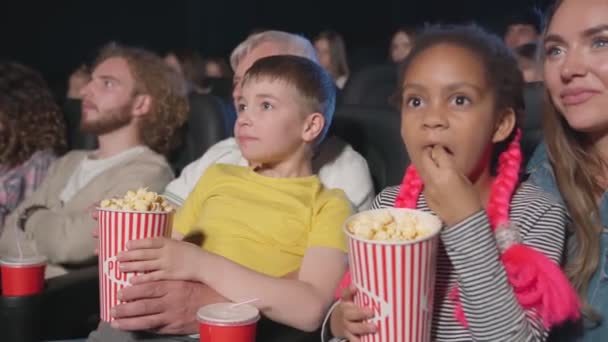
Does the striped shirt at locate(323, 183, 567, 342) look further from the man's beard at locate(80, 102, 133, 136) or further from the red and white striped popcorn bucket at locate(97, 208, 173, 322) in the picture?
the man's beard at locate(80, 102, 133, 136)

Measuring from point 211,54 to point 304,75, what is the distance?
26.5 feet

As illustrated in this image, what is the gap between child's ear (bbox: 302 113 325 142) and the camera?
1691 mm

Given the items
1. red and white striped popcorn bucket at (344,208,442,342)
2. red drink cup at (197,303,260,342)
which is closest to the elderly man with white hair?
red drink cup at (197,303,260,342)

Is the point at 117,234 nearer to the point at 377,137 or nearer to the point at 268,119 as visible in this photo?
the point at 268,119

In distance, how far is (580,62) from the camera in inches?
52.0

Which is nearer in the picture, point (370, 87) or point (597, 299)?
point (597, 299)

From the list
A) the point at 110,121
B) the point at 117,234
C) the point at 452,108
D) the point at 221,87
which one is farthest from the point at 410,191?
the point at 221,87

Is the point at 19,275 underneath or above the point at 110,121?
underneath

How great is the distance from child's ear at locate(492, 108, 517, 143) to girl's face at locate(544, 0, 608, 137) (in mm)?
125

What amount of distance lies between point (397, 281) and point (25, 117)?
196 cm

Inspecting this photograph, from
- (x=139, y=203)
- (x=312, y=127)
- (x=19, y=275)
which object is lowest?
(x=19, y=275)

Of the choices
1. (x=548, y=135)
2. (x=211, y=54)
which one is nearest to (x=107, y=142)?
(x=548, y=135)

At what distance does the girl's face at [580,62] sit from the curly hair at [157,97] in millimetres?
1325

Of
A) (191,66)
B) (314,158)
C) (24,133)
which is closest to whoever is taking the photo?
(314,158)
